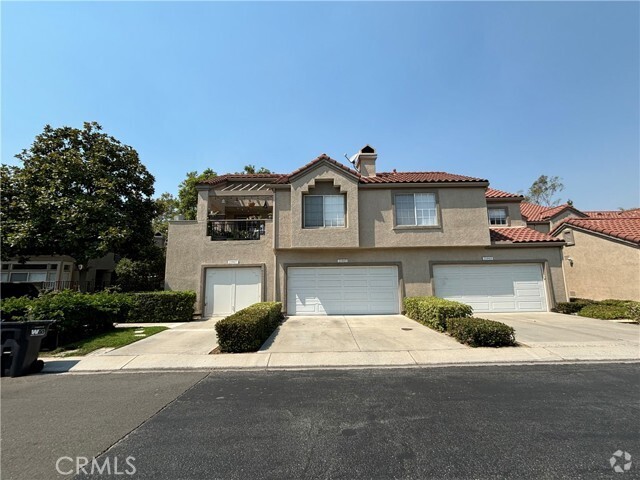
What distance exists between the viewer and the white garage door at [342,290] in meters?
13.6

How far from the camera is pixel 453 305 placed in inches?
378

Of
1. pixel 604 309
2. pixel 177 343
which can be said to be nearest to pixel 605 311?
pixel 604 309

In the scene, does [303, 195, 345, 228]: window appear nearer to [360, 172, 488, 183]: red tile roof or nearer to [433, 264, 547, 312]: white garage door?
[360, 172, 488, 183]: red tile roof

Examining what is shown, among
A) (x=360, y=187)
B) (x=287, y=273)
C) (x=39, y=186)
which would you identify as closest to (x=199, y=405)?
(x=287, y=273)

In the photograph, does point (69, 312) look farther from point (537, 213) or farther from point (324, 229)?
point (537, 213)

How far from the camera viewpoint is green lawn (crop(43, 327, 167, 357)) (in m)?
7.80

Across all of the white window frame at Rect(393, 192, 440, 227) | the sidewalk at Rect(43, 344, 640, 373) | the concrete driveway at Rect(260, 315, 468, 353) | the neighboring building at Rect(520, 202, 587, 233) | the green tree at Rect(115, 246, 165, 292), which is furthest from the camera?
the neighboring building at Rect(520, 202, 587, 233)

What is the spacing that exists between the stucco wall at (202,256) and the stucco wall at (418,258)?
3.30 feet

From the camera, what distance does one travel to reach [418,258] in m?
14.0

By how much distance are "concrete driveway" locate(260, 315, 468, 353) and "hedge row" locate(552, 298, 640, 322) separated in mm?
7567

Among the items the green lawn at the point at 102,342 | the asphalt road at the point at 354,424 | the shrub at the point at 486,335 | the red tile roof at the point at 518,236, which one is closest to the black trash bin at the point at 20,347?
the asphalt road at the point at 354,424

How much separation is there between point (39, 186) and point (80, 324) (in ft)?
39.9

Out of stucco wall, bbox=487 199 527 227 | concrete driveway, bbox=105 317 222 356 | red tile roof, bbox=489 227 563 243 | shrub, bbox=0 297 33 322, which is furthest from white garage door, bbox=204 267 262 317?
stucco wall, bbox=487 199 527 227

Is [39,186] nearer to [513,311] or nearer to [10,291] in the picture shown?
[10,291]
